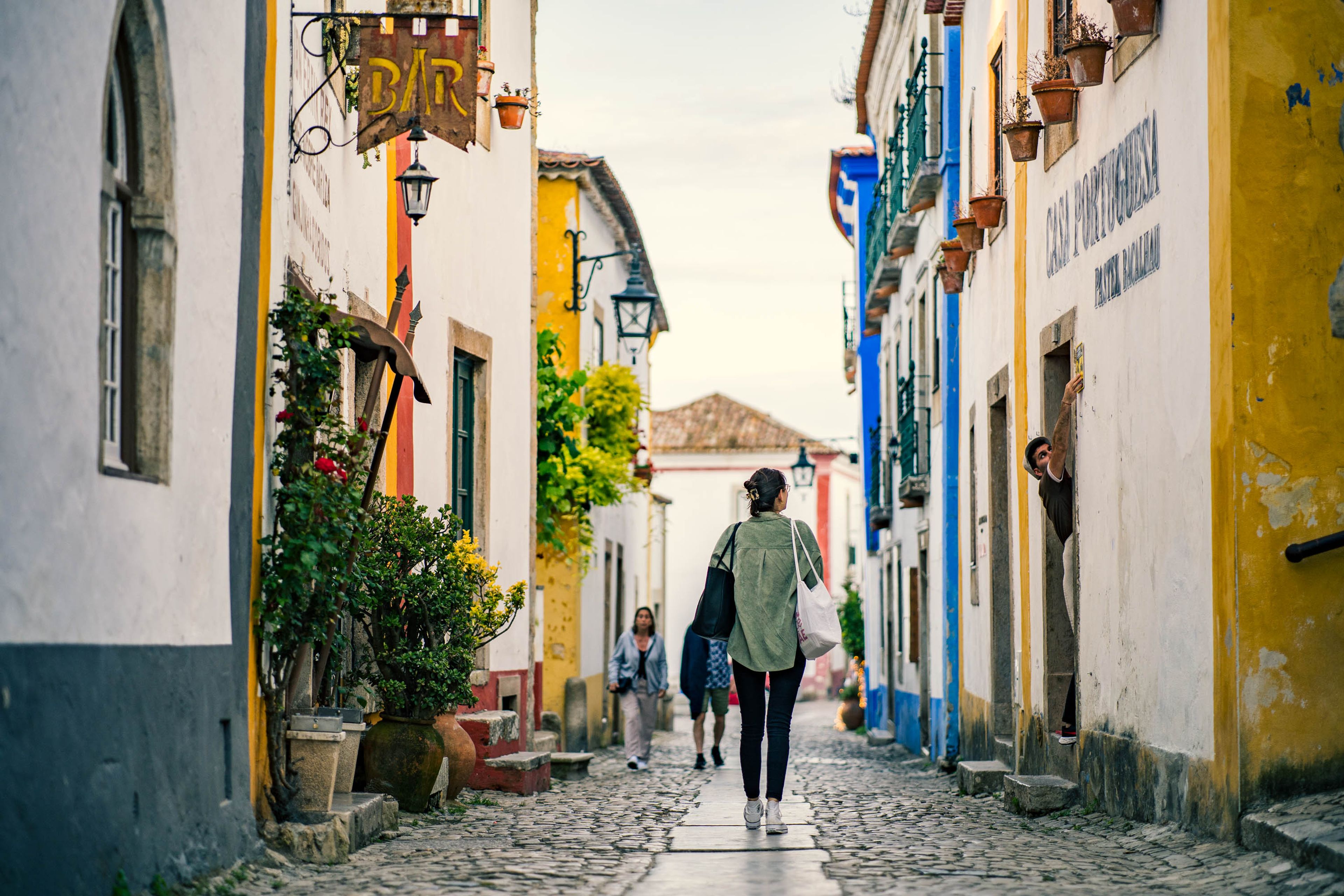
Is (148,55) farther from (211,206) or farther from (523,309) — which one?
(523,309)

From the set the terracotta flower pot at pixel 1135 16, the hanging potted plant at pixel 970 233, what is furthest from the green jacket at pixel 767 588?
the hanging potted plant at pixel 970 233

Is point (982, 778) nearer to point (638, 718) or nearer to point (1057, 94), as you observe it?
point (1057, 94)

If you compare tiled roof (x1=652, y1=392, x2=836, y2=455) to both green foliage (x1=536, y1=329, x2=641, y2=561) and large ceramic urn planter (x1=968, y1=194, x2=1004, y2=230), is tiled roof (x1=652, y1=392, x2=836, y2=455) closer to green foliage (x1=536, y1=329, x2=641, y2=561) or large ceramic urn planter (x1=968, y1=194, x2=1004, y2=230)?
green foliage (x1=536, y1=329, x2=641, y2=561)

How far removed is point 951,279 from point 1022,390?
3498mm

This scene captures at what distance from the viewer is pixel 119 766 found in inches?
210

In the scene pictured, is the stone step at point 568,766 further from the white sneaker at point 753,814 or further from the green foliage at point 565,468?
the white sneaker at point 753,814

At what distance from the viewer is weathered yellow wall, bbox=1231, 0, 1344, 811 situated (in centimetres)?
670

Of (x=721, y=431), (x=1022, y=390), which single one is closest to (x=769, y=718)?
(x=1022, y=390)

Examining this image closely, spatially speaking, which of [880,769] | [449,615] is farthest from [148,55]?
[880,769]

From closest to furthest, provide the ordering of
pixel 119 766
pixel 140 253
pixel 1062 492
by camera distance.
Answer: pixel 119 766 < pixel 140 253 < pixel 1062 492

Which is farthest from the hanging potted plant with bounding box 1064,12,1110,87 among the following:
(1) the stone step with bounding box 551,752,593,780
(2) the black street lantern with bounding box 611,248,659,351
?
(2) the black street lantern with bounding box 611,248,659,351

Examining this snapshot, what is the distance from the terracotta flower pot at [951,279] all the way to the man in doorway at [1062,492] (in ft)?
16.0

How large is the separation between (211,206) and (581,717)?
14222mm

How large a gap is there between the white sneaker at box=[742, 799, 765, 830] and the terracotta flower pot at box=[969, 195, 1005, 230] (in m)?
6.05
